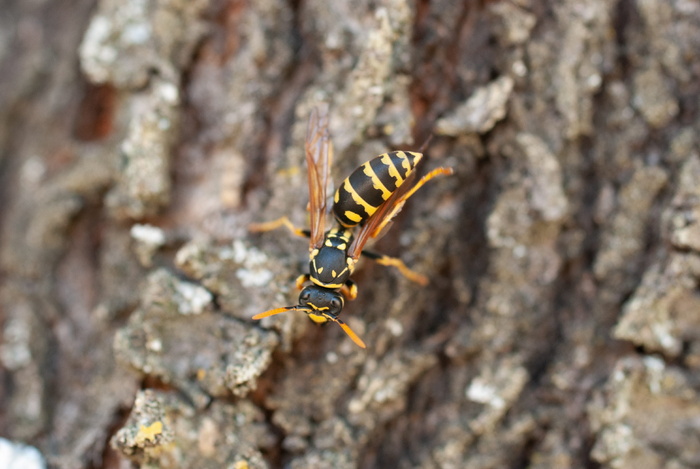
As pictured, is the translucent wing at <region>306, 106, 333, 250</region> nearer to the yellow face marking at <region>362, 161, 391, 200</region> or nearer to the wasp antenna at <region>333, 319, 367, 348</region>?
the yellow face marking at <region>362, 161, 391, 200</region>

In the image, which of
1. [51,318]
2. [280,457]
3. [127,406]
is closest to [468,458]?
[280,457]

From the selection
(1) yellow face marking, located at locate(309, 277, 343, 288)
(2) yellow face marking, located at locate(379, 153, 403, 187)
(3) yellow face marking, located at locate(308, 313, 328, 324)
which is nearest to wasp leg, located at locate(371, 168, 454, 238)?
(2) yellow face marking, located at locate(379, 153, 403, 187)

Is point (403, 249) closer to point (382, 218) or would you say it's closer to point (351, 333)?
point (382, 218)

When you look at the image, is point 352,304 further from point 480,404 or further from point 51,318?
point 51,318

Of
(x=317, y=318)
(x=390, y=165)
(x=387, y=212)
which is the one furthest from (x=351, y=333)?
(x=390, y=165)

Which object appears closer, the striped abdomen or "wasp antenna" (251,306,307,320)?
"wasp antenna" (251,306,307,320)

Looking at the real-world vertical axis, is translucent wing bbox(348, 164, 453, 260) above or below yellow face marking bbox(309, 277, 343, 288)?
above
